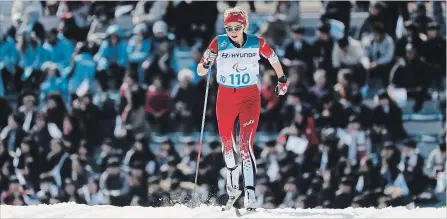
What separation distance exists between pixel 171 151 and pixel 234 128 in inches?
135

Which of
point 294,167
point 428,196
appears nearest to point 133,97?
point 294,167

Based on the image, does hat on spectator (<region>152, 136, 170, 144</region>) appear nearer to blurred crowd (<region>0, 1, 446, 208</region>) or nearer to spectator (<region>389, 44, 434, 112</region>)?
blurred crowd (<region>0, 1, 446, 208</region>)

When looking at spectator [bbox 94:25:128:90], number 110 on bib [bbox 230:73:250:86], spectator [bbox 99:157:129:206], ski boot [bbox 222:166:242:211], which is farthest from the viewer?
spectator [bbox 94:25:128:90]

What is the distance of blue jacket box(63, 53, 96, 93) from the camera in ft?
30.0

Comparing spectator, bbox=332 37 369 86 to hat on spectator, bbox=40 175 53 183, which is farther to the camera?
hat on spectator, bbox=40 175 53 183

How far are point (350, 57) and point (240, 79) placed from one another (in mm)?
3647

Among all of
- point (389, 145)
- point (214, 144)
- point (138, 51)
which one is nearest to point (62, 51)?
point (138, 51)

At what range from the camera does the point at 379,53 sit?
8.76m

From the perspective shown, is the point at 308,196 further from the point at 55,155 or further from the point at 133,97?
the point at 55,155

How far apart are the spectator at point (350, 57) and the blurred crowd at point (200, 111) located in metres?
0.01

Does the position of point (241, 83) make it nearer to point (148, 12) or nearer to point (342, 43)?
point (342, 43)

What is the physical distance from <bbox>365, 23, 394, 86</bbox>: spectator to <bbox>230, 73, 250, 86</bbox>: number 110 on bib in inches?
145

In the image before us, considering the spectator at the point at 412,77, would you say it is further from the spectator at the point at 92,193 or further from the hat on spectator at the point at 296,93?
the spectator at the point at 92,193

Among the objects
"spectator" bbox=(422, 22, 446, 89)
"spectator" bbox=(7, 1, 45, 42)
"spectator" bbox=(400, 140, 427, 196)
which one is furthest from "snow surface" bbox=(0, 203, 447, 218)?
"spectator" bbox=(7, 1, 45, 42)
